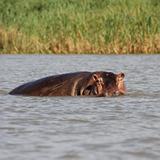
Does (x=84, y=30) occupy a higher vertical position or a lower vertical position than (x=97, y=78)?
higher

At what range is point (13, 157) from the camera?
16.7 feet

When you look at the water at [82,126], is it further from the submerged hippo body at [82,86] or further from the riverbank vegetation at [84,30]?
the riverbank vegetation at [84,30]

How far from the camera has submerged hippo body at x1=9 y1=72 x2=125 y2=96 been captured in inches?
393

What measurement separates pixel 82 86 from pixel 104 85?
1.00 feet

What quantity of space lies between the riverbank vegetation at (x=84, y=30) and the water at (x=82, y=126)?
1151 centimetres

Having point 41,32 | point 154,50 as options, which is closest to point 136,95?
point 154,50

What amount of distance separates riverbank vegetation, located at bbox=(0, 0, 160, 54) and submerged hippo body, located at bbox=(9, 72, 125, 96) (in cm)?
1316

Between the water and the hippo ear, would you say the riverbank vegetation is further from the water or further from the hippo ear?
the hippo ear

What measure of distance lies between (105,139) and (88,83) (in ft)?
13.7

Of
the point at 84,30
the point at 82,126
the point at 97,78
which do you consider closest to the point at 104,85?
the point at 97,78

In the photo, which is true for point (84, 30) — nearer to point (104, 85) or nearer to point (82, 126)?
point (104, 85)

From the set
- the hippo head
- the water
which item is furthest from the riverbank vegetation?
the hippo head

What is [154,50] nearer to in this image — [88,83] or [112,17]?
[112,17]

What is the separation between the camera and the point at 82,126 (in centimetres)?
663
